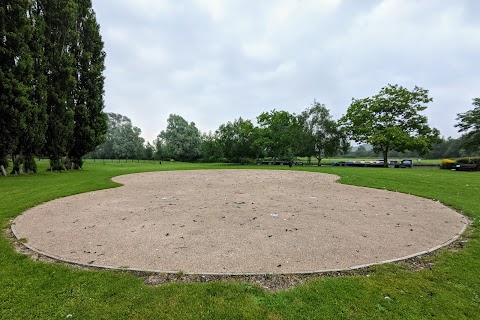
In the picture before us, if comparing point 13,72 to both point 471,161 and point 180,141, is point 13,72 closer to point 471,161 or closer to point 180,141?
point 180,141

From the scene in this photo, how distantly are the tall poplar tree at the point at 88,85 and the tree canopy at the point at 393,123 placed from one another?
Result: 103 feet

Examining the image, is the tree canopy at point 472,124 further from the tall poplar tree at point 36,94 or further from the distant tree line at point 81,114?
the tall poplar tree at point 36,94

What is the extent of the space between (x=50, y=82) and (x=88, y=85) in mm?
3457

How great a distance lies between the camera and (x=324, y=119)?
3356cm

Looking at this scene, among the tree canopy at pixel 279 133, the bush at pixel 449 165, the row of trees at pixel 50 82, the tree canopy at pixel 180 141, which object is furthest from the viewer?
the tree canopy at pixel 180 141

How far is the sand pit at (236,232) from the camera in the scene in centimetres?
377

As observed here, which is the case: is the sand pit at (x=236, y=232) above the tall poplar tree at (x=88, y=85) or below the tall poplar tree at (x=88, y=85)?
below

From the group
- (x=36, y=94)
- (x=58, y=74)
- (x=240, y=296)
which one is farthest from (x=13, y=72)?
(x=240, y=296)

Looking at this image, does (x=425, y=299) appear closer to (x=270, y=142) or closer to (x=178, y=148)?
(x=270, y=142)

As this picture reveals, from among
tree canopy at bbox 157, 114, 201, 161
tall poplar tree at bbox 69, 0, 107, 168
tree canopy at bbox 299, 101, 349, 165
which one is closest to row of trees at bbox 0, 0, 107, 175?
tall poplar tree at bbox 69, 0, 107, 168

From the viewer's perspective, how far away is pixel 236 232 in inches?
199

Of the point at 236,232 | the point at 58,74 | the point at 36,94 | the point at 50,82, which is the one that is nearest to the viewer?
the point at 236,232

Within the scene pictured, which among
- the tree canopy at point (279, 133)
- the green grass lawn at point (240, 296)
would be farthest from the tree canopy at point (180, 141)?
the green grass lawn at point (240, 296)

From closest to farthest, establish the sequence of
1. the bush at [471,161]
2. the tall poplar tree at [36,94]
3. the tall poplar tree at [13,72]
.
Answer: the tall poplar tree at [13,72] → the tall poplar tree at [36,94] → the bush at [471,161]
